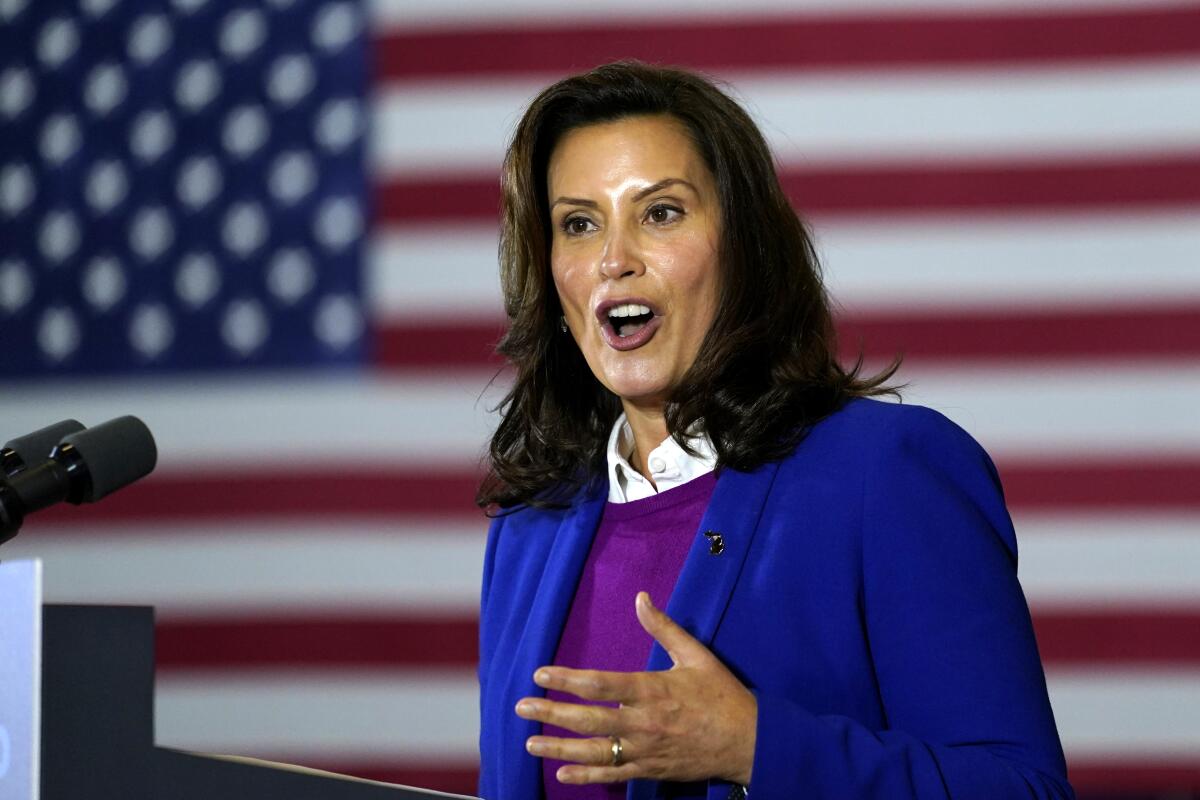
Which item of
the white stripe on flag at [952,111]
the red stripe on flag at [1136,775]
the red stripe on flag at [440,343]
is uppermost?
the white stripe on flag at [952,111]

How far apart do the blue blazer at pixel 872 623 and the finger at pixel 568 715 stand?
159mm

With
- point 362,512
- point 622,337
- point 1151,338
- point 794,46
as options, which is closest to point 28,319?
point 362,512

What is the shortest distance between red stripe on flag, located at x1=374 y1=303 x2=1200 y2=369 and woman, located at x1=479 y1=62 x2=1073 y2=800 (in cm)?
121

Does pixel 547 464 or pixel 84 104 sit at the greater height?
pixel 84 104

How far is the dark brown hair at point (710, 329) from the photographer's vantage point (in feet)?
4.81

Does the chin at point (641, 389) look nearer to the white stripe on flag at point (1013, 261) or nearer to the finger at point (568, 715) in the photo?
the finger at point (568, 715)

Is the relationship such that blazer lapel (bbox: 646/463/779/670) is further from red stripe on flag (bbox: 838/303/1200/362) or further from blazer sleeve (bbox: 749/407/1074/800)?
red stripe on flag (bbox: 838/303/1200/362)

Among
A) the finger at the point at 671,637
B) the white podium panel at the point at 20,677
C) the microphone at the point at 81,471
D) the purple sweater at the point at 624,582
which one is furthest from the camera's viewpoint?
the purple sweater at the point at 624,582

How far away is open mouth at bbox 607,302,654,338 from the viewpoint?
1510 mm

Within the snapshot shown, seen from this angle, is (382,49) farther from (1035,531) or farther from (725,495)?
(725,495)

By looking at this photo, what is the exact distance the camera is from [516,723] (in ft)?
4.69

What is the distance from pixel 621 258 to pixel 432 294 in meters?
1.55

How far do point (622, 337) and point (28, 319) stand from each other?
2013mm

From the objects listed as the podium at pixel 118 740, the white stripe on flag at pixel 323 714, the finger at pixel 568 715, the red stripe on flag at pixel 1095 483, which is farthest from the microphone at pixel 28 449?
the red stripe on flag at pixel 1095 483
